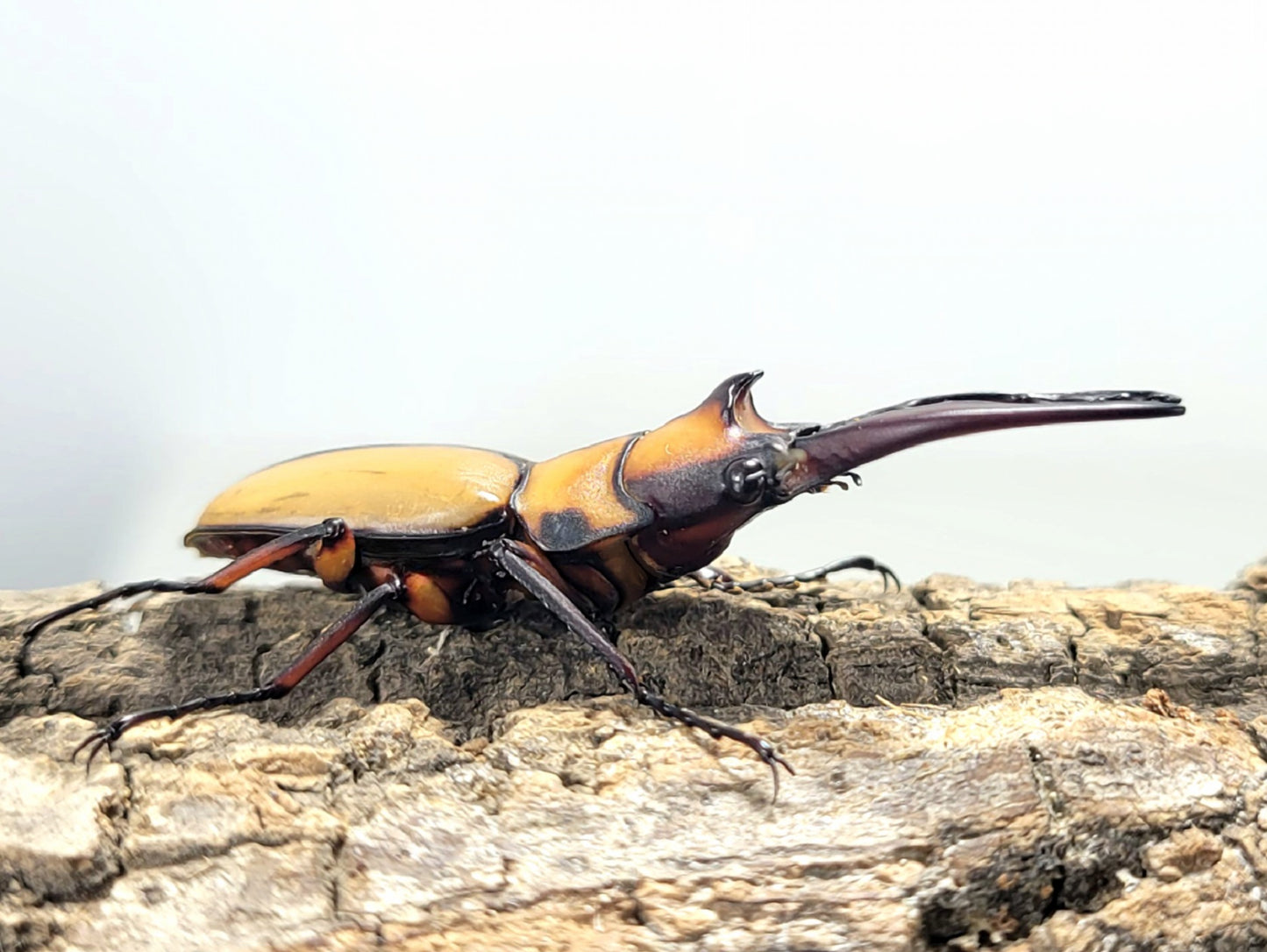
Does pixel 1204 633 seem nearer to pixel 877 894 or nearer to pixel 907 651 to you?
pixel 907 651

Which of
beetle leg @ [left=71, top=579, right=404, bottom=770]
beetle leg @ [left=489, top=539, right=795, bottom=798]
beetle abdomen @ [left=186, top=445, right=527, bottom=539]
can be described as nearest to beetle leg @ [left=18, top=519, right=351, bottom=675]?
beetle abdomen @ [left=186, top=445, right=527, bottom=539]

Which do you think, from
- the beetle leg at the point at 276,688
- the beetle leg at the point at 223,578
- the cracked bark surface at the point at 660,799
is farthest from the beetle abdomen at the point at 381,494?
the cracked bark surface at the point at 660,799

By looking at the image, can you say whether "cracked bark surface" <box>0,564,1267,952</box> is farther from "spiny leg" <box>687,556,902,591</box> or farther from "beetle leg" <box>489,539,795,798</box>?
"spiny leg" <box>687,556,902,591</box>

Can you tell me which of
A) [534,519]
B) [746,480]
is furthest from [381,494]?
[746,480]

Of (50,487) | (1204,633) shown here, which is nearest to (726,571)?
(1204,633)

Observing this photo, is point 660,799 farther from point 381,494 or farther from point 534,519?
point 381,494

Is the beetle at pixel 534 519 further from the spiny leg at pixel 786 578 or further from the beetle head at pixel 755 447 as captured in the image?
the spiny leg at pixel 786 578
